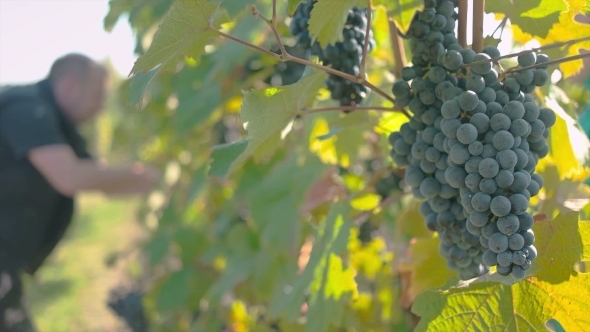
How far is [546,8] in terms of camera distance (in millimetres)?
947

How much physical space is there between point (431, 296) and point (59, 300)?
6942mm

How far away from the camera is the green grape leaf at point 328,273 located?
127cm

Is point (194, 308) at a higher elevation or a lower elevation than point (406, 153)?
lower

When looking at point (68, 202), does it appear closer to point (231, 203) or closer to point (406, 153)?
point (231, 203)

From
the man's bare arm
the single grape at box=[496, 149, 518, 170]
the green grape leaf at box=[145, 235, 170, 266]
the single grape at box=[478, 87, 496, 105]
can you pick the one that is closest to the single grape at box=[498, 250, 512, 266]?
the single grape at box=[496, 149, 518, 170]

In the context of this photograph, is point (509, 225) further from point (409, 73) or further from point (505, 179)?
point (409, 73)

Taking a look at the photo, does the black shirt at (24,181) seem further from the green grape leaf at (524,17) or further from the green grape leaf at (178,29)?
the green grape leaf at (524,17)

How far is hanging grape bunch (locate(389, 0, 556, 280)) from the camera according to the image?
0.72 meters

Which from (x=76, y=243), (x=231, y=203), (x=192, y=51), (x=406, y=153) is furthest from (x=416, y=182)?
(x=76, y=243)

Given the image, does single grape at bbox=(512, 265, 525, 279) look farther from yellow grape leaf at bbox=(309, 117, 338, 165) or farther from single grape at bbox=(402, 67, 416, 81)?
yellow grape leaf at bbox=(309, 117, 338, 165)

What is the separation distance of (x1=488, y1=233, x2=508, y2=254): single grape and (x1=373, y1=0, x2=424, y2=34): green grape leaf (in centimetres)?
41

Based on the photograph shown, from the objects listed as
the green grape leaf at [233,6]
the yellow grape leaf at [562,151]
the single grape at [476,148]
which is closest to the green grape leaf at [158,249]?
the green grape leaf at [233,6]

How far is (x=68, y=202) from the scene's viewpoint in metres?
3.25

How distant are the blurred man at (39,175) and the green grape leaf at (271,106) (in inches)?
85.0
